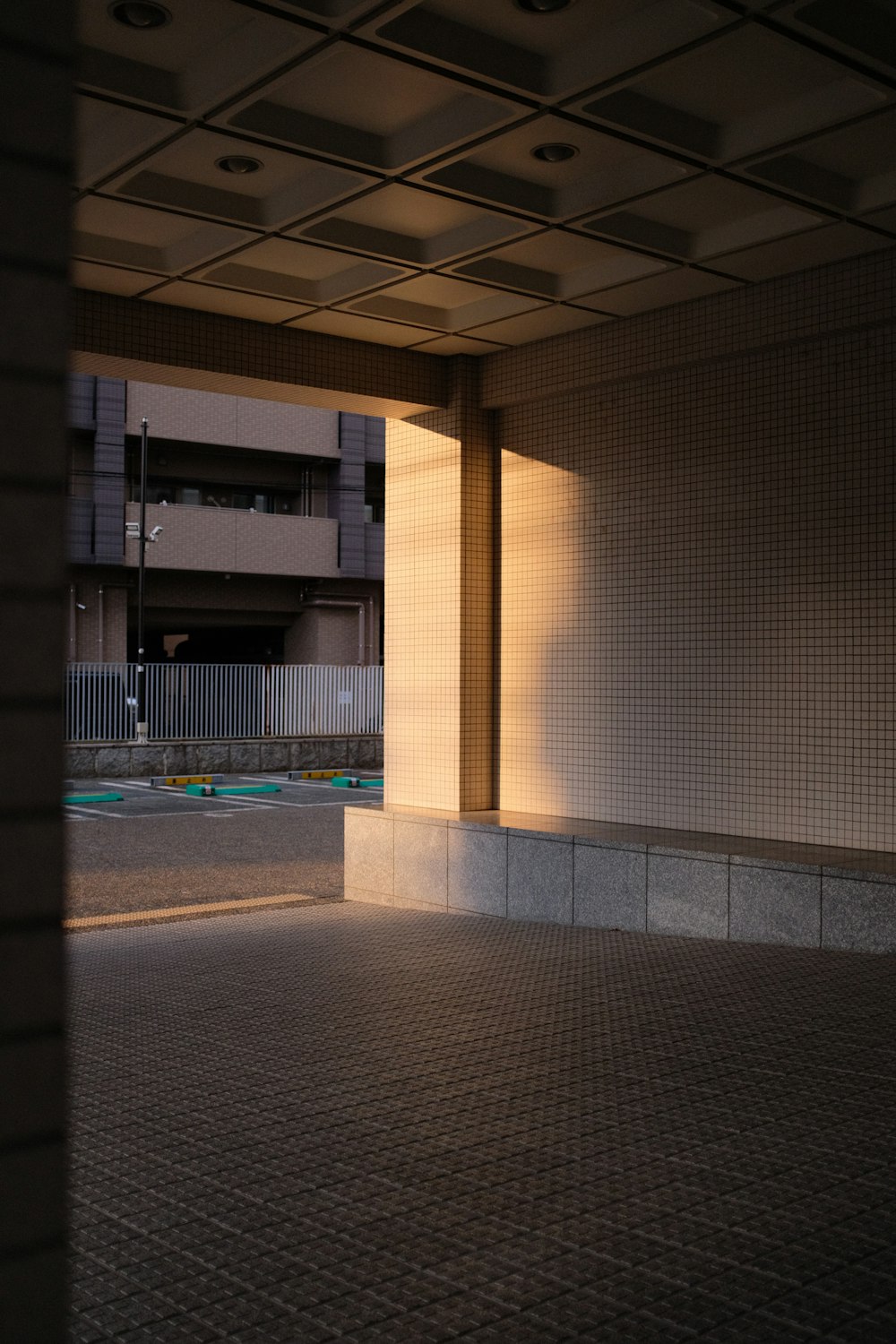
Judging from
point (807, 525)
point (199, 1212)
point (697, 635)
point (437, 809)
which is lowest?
point (199, 1212)

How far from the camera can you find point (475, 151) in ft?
21.4

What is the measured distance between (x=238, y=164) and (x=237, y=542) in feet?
83.4

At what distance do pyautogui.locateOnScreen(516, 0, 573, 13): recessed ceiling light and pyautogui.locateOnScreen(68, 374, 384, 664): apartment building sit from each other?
81.1 ft

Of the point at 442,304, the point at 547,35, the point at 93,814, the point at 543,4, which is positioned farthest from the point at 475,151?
the point at 93,814

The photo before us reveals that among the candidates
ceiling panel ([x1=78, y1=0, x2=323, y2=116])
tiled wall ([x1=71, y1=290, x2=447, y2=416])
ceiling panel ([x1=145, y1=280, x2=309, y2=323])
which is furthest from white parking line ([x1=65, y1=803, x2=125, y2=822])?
ceiling panel ([x1=78, y1=0, x2=323, y2=116])

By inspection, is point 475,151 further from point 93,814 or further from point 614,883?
point 93,814

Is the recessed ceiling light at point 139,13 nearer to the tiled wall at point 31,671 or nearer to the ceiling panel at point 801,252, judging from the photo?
the ceiling panel at point 801,252

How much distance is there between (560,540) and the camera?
33.0 feet

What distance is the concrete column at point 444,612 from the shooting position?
1030 centimetres

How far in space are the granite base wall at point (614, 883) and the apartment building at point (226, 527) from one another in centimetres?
2067

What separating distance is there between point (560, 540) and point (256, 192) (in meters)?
3.73

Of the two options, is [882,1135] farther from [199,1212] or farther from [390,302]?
[390,302]

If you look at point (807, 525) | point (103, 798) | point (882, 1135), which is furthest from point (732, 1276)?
point (103, 798)

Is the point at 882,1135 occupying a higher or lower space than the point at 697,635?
lower
